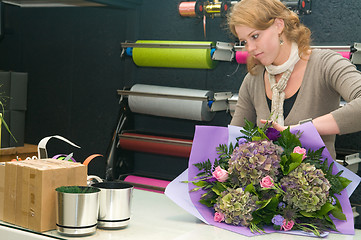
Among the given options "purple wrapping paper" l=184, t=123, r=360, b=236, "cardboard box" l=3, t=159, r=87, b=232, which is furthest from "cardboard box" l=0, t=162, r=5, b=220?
"purple wrapping paper" l=184, t=123, r=360, b=236

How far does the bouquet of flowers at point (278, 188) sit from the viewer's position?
4.84ft

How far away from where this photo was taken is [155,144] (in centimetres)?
365

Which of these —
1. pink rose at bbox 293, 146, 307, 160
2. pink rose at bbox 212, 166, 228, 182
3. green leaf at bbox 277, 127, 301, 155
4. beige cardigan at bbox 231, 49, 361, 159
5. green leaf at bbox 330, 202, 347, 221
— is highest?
beige cardigan at bbox 231, 49, 361, 159

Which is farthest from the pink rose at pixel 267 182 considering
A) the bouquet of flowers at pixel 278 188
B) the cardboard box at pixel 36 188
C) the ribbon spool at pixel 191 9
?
the ribbon spool at pixel 191 9

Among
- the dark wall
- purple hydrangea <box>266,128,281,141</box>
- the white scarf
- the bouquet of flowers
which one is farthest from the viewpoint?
the dark wall

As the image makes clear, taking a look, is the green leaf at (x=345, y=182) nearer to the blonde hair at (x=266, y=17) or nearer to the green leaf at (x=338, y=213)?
the green leaf at (x=338, y=213)

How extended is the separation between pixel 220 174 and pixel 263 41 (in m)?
0.69

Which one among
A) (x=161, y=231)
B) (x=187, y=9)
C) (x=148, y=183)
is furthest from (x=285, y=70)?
(x=148, y=183)

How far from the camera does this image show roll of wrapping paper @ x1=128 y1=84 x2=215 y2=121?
3477mm

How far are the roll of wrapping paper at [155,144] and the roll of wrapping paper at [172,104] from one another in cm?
17

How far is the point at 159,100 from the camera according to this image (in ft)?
11.8

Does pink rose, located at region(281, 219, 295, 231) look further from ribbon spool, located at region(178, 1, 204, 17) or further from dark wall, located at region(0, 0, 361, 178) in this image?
ribbon spool, located at region(178, 1, 204, 17)

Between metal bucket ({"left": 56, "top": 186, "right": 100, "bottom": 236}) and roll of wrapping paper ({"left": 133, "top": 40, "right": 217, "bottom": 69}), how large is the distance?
224cm

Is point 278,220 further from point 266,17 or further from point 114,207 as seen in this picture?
point 266,17
